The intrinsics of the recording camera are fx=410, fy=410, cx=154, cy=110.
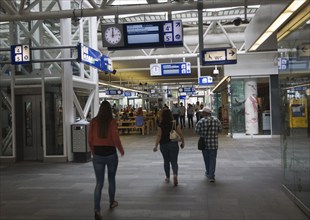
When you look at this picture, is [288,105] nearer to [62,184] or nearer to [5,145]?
[62,184]

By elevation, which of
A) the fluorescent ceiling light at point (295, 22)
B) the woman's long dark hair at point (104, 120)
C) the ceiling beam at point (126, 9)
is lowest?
the woman's long dark hair at point (104, 120)

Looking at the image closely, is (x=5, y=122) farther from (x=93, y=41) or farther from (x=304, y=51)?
(x=304, y=51)

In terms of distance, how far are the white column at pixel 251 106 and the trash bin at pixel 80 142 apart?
Answer: 30.0 feet

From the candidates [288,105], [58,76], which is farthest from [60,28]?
[288,105]

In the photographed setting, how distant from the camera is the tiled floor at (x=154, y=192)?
606cm

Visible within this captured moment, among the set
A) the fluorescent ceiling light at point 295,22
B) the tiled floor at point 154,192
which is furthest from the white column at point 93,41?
the fluorescent ceiling light at point 295,22

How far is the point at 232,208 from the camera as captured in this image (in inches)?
246

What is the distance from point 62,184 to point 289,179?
455cm

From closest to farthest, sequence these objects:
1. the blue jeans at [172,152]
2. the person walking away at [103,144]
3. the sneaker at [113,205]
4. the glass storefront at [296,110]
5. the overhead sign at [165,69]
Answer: the glass storefront at [296,110], the person walking away at [103,144], the sneaker at [113,205], the blue jeans at [172,152], the overhead sign at [165,69]

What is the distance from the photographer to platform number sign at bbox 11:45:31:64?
1102cm

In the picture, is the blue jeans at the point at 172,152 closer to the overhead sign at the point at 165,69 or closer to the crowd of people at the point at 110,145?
the crowd of people at the point at 110,145

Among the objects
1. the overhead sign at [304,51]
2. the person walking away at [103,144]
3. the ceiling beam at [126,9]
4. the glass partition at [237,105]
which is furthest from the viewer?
the glass partition at [237,105]

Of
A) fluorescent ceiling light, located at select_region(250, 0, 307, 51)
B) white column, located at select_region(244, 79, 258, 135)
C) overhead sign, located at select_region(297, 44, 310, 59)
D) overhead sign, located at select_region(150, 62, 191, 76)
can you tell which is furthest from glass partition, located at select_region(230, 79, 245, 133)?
overhead sign, located at select_region(297, 44, 310, 59)

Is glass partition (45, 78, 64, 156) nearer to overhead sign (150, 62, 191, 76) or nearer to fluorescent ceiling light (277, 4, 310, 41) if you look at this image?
fluorescent ceiling light (277, 4, 310, 41)
